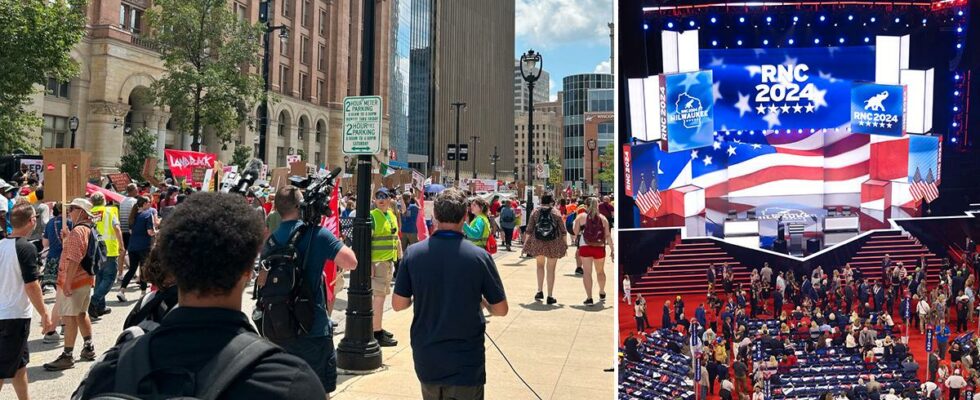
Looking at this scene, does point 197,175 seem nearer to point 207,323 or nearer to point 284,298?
point 284,298

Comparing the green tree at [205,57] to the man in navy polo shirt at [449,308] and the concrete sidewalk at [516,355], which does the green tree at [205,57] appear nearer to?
the concrete sidewalk at [516,355]

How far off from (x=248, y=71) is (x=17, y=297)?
45366 millimetres

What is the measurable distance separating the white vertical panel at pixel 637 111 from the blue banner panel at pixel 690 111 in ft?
0.42

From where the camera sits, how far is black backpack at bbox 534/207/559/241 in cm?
1009

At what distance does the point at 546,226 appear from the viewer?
10.2 m

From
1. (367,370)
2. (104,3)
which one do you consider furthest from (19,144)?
(367,370)

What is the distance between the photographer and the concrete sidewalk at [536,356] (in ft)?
18.8

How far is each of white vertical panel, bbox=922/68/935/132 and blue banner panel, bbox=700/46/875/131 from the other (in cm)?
30

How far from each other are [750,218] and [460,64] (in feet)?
368

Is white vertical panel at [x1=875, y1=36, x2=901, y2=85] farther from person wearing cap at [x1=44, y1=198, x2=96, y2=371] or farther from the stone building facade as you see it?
the stone building facade

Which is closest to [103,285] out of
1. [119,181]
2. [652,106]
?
[652,106]

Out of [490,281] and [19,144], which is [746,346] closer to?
[490,281]

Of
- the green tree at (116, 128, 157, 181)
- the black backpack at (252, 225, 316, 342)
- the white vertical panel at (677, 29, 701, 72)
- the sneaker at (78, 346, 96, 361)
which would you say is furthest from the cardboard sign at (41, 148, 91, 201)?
the green tree at (116, 128, 157, 181)

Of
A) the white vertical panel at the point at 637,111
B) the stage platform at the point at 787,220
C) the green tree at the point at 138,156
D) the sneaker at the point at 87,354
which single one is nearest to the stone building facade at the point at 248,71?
the green tree at the point at 138,156
